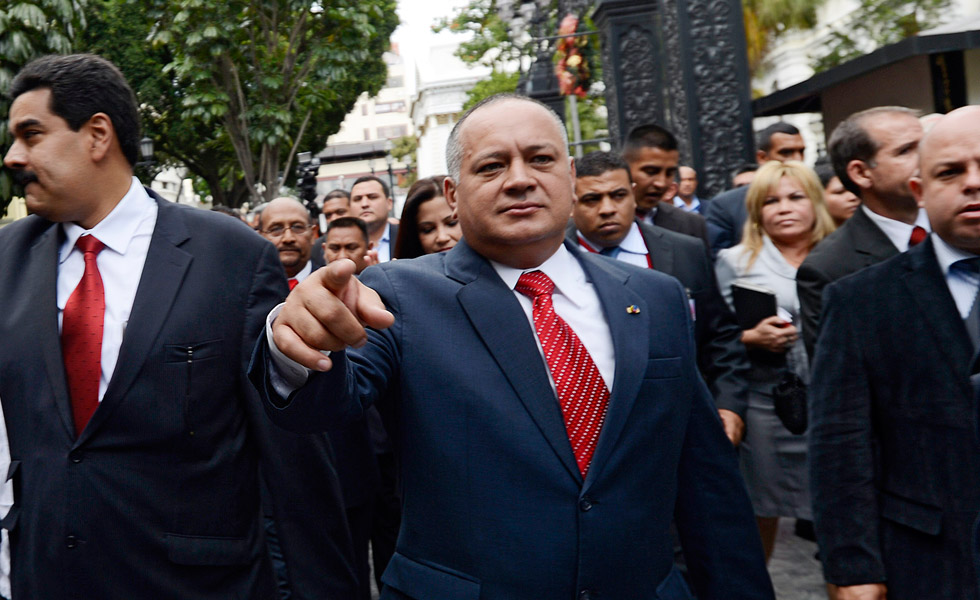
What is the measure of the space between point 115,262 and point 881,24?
50.7 ft

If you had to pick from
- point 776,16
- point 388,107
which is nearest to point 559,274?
point 776,16

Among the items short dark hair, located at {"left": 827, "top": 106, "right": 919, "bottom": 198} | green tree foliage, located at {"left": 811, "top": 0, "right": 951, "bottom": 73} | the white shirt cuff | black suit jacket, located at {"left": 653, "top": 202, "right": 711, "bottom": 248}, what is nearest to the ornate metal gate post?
green tree foliage, located at {"left": 811, "top": 0, "right": 951, "bottom": 73}

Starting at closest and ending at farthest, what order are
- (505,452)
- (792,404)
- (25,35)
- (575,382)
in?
(505,452)
(575,382)
(792,404)
(25,35)

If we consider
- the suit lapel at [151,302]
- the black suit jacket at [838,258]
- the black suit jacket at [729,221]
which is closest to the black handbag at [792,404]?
the black suit jacket at [838,258]

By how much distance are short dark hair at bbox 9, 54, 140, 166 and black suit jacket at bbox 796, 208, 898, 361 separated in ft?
9.16

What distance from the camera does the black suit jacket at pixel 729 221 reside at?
776 cm

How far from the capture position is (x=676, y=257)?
5234 millimetres

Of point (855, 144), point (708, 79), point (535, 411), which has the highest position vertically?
point (708, 79)

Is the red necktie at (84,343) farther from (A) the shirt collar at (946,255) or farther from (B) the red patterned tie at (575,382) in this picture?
(A) the shirt collar at (946,255)

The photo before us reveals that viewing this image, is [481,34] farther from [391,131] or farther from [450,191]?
[391,131]

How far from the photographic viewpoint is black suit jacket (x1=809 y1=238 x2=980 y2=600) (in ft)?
9.78

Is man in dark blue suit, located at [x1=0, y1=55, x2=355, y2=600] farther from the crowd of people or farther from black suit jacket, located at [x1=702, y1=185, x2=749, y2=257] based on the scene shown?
black suit jacket, located at [x1=702, y1=185, x2=749, y2=257]

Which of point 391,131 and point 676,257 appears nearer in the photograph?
point 676,257

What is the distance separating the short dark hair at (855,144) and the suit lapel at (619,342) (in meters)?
2.20
